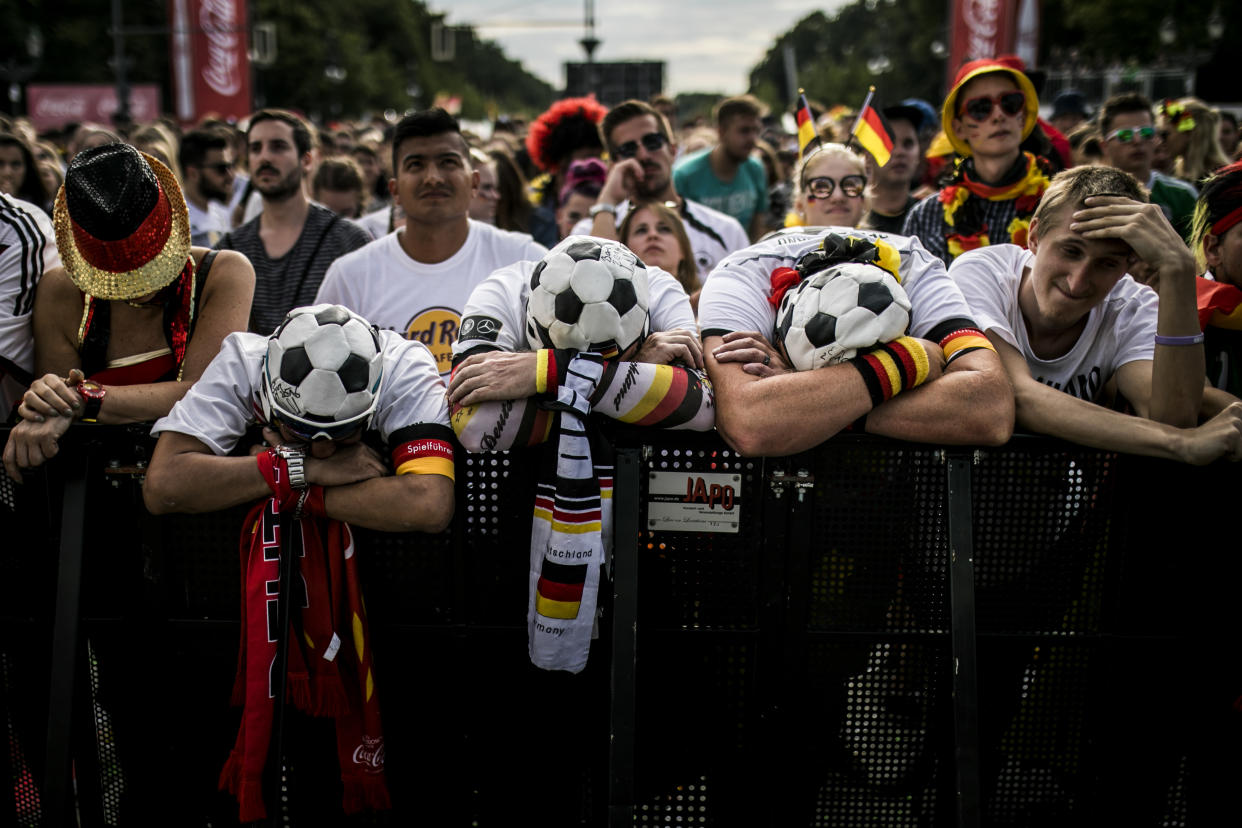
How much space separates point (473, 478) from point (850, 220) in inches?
105

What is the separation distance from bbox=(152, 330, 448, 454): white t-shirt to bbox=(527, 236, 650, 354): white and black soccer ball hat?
42 cm

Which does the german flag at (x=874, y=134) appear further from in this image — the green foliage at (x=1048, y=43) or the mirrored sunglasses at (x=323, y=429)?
the mirrored sunglasses at (x=323, y=429)

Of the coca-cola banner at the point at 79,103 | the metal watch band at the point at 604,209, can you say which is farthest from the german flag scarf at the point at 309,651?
the coca-cola banner at the point at 79,103

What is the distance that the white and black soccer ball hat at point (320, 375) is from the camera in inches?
98.3

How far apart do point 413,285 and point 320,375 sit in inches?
72.2

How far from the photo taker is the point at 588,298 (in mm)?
2605

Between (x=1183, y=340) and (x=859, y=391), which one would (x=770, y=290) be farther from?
(x=1183, y=340)

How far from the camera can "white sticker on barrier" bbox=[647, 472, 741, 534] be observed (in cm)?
271

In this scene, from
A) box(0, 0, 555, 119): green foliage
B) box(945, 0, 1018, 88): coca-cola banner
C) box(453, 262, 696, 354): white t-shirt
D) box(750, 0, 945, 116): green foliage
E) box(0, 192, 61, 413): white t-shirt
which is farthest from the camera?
box(750, 0, 945, 116): green foliage

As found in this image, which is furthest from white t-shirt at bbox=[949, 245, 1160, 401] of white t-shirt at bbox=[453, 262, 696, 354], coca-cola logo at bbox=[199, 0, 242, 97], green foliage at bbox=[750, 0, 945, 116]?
green foliage at bbox=[750, 0, 945, 116]

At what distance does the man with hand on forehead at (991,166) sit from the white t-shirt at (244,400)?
2.87m

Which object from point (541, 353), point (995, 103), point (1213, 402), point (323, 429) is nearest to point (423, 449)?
point (323, 429)

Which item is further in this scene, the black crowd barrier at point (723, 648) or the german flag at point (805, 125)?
the german flag at point (805, 125)

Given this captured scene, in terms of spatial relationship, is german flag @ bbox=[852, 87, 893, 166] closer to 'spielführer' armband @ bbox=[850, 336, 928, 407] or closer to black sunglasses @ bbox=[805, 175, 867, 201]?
black sunglasses @ bbox=[805, 175, 867, 201]
